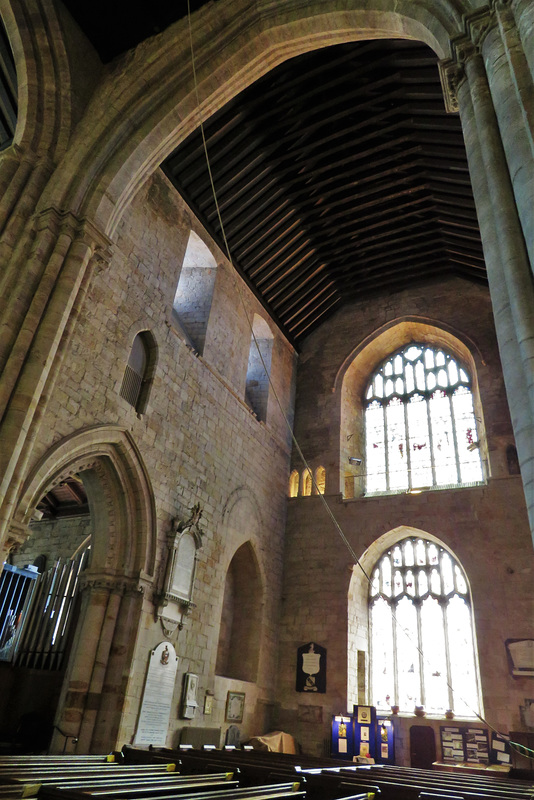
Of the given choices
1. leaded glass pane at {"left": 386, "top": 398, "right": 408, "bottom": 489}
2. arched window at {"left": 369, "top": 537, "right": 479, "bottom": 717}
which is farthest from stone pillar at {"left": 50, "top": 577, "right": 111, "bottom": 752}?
leaded glass pane at {"left": 386, "top": 398, "right": 408, "bottom": 489}

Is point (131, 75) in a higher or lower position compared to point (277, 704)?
higher

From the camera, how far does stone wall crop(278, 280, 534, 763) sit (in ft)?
30.3

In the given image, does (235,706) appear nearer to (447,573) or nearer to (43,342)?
(447,573)

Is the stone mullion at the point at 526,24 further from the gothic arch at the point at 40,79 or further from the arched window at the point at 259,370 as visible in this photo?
the arched window at the point at 259,370

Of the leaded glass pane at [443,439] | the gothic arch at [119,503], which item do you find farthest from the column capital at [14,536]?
the leaded glass pane at [443,439]

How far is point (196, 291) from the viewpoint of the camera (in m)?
10.6

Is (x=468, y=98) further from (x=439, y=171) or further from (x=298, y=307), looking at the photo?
(x=298, y=307)

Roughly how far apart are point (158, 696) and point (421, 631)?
16.7 ft

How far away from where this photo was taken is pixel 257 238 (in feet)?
36.8

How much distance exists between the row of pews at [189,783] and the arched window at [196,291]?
6.64m

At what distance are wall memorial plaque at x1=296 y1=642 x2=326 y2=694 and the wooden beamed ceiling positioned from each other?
6756 mm

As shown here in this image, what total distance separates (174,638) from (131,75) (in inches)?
308

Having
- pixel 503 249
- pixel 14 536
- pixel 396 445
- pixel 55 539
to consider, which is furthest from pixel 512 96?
pixel 55 539

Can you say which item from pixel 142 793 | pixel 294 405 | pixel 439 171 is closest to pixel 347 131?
pixel 439 171
